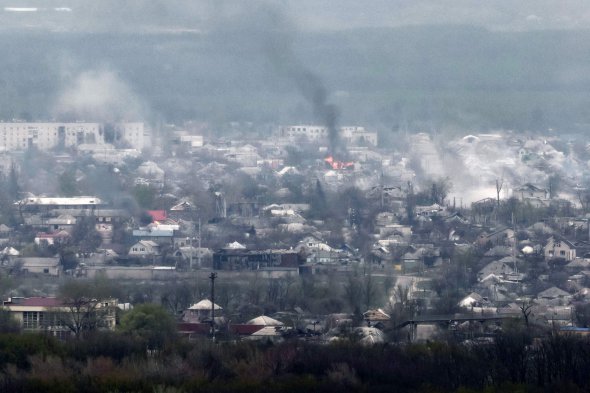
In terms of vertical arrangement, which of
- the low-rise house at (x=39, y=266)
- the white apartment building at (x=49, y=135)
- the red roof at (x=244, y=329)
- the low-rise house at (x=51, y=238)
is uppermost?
the white apartment building at (x=49, y=135)

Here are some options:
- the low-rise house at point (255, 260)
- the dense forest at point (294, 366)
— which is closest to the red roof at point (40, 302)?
the dense forest at point (294, 366)

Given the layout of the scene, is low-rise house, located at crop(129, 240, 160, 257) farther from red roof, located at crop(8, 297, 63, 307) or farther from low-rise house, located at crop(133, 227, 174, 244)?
red roof, located at crop(8, 297, 63, 307)

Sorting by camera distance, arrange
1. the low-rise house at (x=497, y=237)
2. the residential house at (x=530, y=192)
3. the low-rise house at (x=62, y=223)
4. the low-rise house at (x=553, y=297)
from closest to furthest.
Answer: the low-rise house at (x=553, y=297) < the low-rise house at (x=497, y=237) < the low-rise house at (x=62, y=223) < the residential house at (x=530, y=192)

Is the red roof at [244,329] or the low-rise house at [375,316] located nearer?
the red roof at [244,329]

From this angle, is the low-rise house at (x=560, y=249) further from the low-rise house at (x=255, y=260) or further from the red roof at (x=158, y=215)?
the red roof at (x=158, y=215)

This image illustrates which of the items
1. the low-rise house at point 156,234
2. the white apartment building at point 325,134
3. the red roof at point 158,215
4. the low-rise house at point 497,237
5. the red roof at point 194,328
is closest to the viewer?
the red roof at point 194,328

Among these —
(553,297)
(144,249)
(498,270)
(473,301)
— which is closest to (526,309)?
(473,301)
